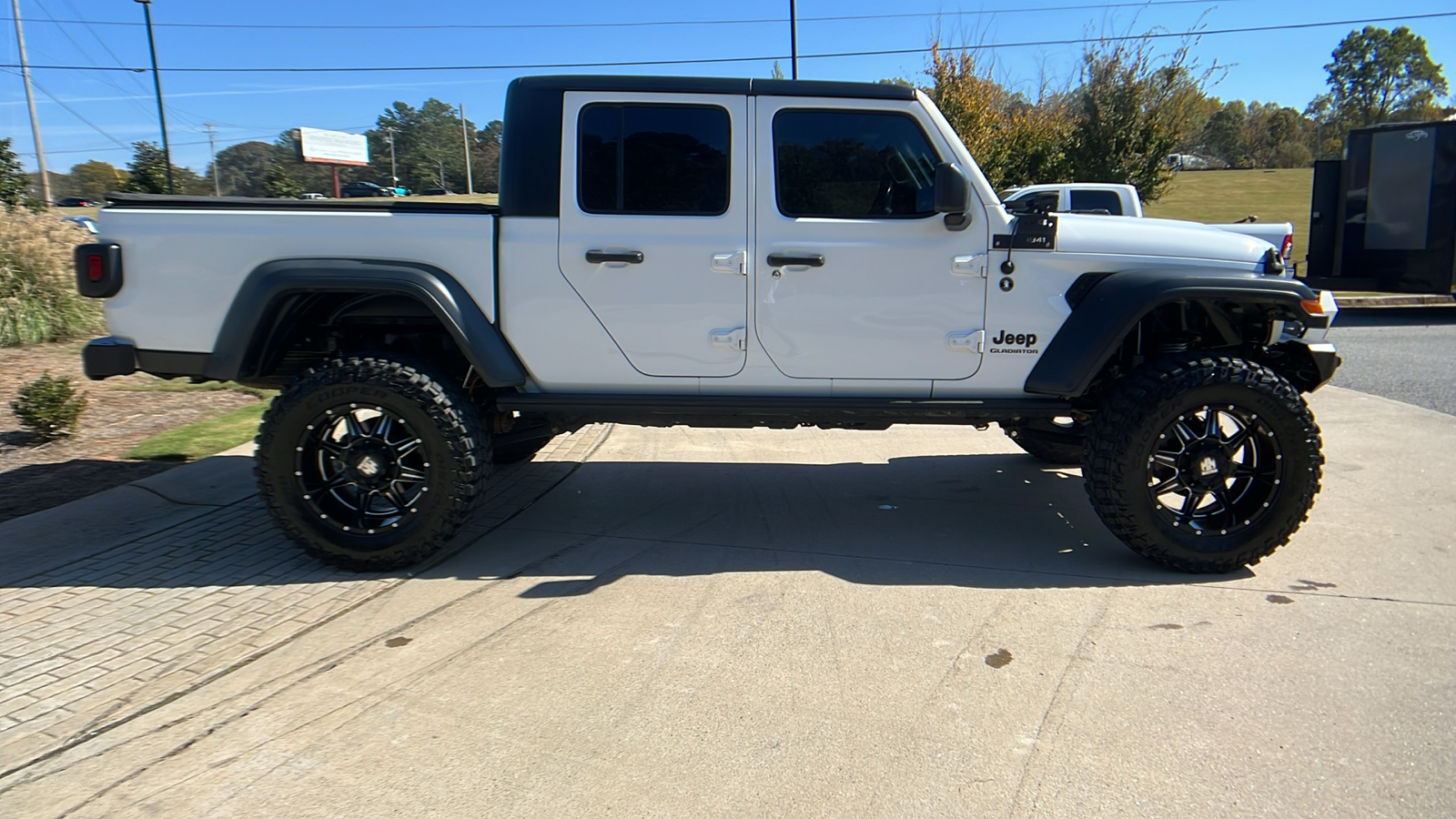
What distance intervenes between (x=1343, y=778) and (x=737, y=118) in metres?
3.36

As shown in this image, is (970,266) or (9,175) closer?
(970,266)

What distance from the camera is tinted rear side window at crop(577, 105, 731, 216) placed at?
13.9 feet

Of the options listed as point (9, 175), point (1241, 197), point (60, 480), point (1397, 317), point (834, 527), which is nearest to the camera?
point (834, 527)

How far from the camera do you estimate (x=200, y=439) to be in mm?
6672

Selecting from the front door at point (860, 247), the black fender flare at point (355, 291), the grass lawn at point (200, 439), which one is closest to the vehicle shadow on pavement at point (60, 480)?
the grass lawn at point (200, 439)

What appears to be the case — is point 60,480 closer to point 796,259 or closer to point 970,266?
point 796,259

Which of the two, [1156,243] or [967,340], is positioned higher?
[1156,243]

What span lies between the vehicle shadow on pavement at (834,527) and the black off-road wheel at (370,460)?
12.5 inches

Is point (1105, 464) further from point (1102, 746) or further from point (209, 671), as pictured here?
point (209, 671)

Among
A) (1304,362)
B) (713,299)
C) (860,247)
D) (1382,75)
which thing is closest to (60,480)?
(713,299)

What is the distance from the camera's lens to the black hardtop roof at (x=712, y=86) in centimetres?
420

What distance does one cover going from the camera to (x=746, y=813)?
2.54m

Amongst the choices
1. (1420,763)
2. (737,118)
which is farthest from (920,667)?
(737,118)

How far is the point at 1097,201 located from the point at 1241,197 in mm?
34929
